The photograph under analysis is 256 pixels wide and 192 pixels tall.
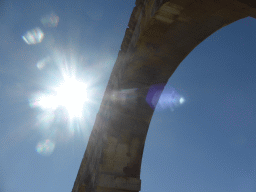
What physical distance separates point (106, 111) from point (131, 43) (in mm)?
1358

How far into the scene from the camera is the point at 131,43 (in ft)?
10.8

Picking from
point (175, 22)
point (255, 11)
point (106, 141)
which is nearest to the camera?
point (255, 11)

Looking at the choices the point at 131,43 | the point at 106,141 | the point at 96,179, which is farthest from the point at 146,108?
the point at 96,179

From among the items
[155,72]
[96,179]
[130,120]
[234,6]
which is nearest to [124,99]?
[130,120]

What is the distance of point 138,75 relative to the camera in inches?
133

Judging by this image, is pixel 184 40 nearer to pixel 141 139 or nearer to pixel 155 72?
pixel 155 72

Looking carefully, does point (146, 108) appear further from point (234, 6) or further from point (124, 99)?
point (234, 6)

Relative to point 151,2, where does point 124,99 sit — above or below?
below

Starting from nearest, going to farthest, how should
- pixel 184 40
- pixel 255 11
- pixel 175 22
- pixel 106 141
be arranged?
1. pixel 255 11
2. pixel 175 22
3. pixel 184 40
4. pixel 106 141

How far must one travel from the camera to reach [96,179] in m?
2.98

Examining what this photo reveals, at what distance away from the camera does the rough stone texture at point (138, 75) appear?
8.39 ft

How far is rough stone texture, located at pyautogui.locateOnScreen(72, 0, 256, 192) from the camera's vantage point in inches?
101

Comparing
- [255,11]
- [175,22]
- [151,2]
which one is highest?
[151,2]

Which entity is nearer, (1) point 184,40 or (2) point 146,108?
(1) point 184,40
